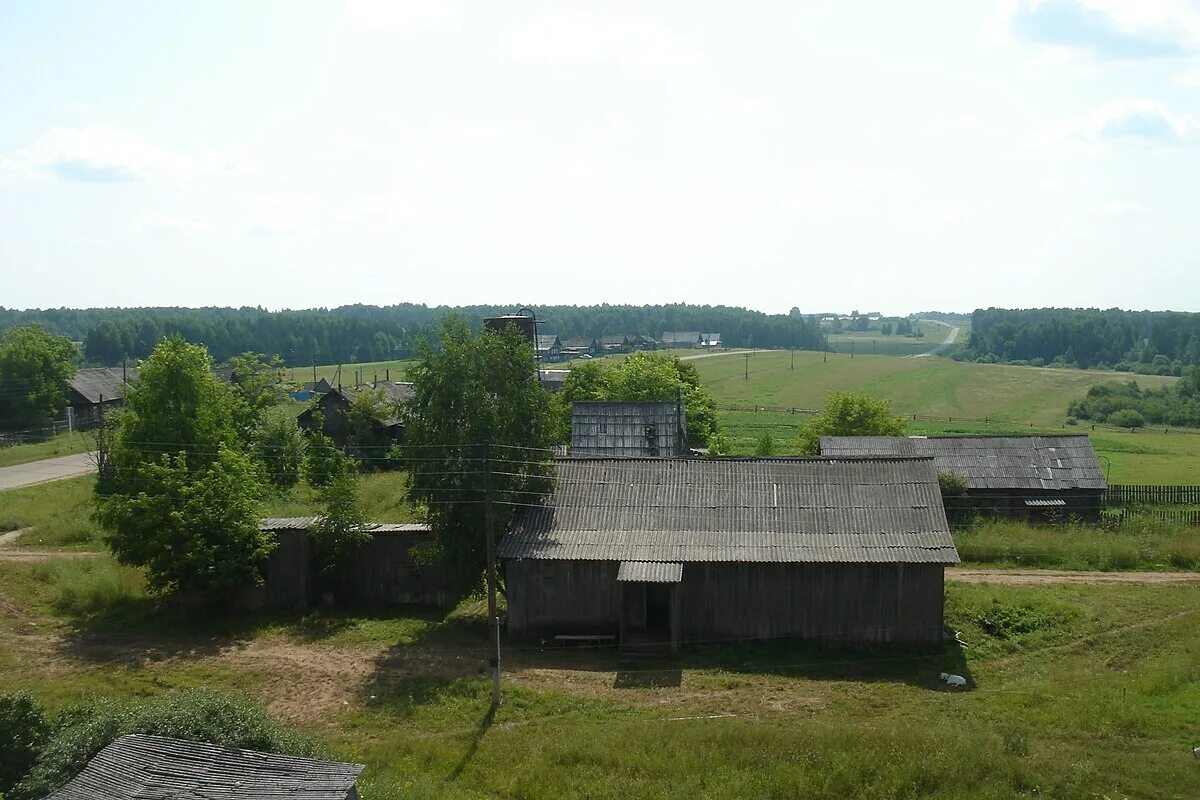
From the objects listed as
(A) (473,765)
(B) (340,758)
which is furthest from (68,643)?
(A) (473,765)

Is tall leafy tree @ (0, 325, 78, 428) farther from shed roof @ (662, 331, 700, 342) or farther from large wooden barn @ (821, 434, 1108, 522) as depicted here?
shed roof @ (662, 331, 700, 342)

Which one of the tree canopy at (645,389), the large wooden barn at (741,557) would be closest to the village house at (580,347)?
the tree canopy at (645,389)

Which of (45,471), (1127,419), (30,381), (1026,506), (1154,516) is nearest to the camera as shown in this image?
(1154,516)

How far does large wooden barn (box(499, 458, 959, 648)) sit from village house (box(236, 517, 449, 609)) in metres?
3.88

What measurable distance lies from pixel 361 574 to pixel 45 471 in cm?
2906

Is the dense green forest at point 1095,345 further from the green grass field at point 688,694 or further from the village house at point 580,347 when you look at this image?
the green grass field at point 688,694

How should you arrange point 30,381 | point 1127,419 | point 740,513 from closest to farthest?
point 740,513 < point 30,381 < point 1127,419

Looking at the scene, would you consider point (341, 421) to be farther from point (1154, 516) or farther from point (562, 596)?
point (1154, 516)

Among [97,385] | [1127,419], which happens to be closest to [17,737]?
[97,385]

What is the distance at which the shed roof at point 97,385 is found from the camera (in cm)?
6450

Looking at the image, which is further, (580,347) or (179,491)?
(580,347)

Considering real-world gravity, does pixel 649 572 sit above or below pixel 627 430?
below

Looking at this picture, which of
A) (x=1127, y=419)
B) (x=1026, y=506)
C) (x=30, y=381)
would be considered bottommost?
(x=1127, y=419)

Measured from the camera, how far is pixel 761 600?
24219 millimetres
